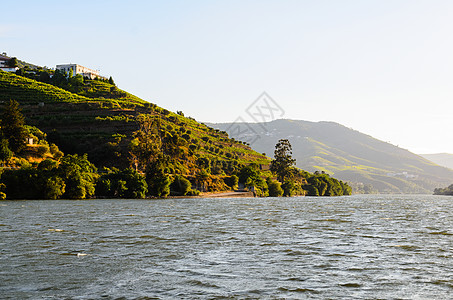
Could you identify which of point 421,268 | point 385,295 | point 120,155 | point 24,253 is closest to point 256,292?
point 385,295

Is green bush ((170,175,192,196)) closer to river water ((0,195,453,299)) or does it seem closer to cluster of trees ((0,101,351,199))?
cluster of trees ((0,101,351,199))

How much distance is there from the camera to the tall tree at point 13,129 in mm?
118188

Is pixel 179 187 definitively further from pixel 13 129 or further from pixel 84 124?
pixel 84 124

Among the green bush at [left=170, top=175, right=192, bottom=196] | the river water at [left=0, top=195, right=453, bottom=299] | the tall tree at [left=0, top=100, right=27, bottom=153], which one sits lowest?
the river water at [left=0, top=195, right=453, bottom=299]

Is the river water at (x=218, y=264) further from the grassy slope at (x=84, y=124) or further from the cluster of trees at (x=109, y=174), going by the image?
the grassy slope at (x=84, y=124)

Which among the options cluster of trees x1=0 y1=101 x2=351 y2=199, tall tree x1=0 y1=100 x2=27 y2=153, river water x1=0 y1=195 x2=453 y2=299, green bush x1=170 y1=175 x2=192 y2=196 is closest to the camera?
river water x1=0 y1=195 x2=453 y2=299

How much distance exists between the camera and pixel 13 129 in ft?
393

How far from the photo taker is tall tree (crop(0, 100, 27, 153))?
118 meters

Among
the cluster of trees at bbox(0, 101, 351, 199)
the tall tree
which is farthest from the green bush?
the tall tree

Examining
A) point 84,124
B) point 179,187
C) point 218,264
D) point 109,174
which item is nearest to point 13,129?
point 109,174

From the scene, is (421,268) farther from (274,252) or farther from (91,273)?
(91,273)

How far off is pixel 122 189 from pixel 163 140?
61972 millimetres

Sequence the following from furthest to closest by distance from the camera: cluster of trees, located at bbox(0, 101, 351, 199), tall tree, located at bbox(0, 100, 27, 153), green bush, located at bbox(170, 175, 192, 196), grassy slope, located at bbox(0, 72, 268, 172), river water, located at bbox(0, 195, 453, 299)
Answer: grassy slope, located at bbox(0, 72, 268, 172) < green bush, located at bbox(170, 175, 192, 196) < tall tree, located at bbox(0, 100, 27, 153) < cluster of trees, located at bbox(0, 101, 351, 199) < river water, located at bbox(0, 195, 453, 299)

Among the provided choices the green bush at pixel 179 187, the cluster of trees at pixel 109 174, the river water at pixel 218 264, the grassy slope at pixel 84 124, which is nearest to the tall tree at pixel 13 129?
Answer: the cluster of trees at pixel 109 174
